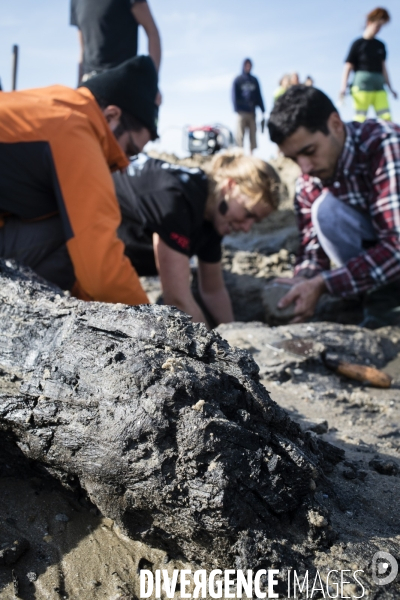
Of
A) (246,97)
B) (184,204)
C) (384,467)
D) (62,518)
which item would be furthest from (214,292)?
(246,97)

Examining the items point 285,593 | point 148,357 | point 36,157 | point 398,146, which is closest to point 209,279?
point 398,146

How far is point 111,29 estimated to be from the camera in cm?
393

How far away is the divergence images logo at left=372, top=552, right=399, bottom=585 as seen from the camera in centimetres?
103

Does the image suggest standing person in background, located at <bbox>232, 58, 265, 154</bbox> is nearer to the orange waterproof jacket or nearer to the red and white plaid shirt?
the red and white plaid shirt

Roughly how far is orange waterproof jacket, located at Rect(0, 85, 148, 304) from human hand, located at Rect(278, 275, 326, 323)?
4.47ft

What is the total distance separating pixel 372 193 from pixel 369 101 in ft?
14.1

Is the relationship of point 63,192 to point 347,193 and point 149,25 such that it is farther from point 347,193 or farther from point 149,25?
point 149,25

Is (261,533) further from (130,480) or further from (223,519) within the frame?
(130,480)

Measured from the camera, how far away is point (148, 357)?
1.18 meters

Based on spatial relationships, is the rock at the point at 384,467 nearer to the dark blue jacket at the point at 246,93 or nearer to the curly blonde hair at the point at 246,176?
the curly blonde hair at the point at 246,176

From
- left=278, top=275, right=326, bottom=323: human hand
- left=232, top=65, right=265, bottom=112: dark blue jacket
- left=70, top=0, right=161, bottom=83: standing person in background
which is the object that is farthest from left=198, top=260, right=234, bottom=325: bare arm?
left=232, top=65, right=265, bottom=112: dark blue jacket

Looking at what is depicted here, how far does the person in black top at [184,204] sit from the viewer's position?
3.04m

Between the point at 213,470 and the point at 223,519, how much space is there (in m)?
0.10

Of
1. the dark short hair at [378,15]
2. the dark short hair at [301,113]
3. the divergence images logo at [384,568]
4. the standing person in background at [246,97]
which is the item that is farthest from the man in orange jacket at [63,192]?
the standing person in background at [246,97]
